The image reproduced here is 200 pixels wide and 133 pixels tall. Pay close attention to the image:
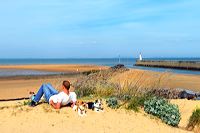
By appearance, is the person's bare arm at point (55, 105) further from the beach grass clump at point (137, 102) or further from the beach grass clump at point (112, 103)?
the beach grass clump at point (137, 102)

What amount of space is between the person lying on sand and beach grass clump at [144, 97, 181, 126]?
2.45 meters

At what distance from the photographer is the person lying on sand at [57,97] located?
37.9ft

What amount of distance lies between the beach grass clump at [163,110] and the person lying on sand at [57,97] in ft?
8.02

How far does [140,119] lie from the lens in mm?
12203

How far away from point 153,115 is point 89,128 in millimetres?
2641

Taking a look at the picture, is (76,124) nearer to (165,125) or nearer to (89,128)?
(89,128)

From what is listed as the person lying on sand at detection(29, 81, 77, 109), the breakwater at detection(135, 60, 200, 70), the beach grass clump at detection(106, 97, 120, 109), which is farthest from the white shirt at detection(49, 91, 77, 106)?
the breakwater at detection(135, 60, 200, 70)

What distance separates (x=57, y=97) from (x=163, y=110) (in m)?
3.27

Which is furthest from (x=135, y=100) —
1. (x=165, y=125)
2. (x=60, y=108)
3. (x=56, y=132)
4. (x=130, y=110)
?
(x=56, y=132)

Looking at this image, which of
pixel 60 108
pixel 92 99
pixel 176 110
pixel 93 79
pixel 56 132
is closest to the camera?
pixel 56 132

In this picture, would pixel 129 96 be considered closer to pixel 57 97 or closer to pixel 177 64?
pixel 57 97

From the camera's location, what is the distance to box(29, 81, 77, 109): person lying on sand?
11.5m

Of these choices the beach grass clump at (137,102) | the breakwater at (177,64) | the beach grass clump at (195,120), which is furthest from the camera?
the breakwater at (177,64)

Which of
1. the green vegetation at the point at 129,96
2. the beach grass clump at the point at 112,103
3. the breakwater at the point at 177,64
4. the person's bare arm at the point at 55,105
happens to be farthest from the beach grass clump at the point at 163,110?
the breakwater at the point at 177,64
